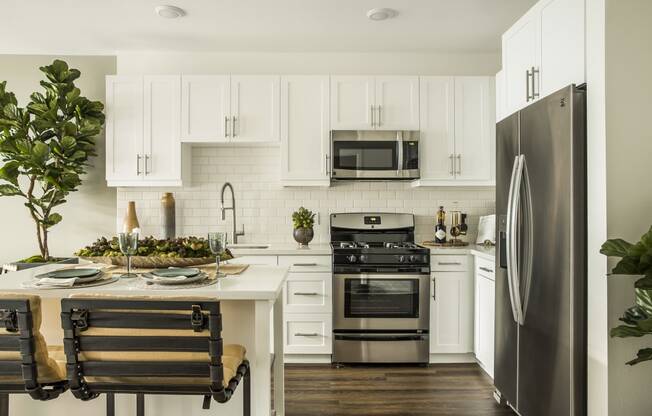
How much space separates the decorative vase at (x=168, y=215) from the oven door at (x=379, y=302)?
156 cm

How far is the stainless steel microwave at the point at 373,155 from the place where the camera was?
381cm

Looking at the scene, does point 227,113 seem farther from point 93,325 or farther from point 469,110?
point 93,325

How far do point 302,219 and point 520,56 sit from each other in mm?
2061

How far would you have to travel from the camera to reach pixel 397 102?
3.86m

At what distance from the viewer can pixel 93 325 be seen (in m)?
1.46

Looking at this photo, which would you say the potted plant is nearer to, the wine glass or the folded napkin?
the wine glass

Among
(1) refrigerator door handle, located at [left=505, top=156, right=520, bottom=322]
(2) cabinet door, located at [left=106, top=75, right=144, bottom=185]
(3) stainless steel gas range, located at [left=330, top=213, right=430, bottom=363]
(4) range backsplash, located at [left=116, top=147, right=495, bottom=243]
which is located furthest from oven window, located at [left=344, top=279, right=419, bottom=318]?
(2) cabinet door, located at [left=106, top=75, right=144, bottom=185]

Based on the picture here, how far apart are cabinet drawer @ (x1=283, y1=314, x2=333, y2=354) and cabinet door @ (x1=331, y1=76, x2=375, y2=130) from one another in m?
1.58

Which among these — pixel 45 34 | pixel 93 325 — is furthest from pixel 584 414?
pixel 45 34

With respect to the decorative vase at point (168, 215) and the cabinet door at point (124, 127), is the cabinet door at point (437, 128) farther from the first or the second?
the cabinet door at point (124, 127)

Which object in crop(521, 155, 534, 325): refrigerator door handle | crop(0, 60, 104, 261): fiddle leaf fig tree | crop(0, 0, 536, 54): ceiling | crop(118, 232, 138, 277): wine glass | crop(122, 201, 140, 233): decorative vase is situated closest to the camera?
crop(118, 232, 138, 277): wine glass

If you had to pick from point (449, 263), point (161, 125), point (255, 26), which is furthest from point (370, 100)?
point (161, 125)

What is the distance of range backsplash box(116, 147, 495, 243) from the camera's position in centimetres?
420

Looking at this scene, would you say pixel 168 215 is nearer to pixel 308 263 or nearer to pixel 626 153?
pixel 308 263
